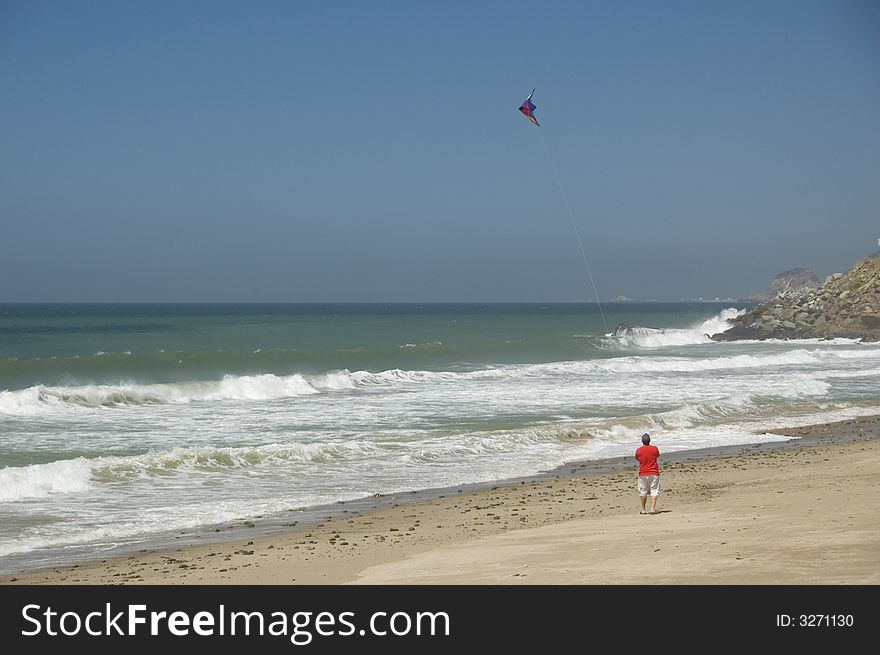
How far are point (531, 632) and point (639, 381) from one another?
2815cm

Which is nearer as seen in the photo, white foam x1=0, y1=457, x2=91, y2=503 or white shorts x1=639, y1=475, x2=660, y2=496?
white shorts x1=639, y1=475, x2=660, y2=496

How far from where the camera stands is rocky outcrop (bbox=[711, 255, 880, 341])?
57.0 m

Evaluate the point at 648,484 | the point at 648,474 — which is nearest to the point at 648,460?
the point at 648,474

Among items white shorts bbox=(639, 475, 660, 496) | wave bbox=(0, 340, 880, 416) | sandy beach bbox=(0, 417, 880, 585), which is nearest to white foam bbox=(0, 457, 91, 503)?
sandy beach bbox=(0, 417, 880, 585)

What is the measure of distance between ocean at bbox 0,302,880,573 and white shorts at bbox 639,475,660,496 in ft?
13.3

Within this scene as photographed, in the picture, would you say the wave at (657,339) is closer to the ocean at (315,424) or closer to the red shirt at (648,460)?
the ocean at (315,424)

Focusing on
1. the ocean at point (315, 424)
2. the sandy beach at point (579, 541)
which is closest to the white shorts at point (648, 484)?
the sandy beach at point (579, 541)

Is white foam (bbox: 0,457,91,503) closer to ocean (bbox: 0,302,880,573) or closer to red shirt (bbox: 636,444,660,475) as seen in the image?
ocean (bbox: 0,302,880,573)

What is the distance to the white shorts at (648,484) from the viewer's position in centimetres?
1138

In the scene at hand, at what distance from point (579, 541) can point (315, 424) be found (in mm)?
13202

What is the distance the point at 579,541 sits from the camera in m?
9.27

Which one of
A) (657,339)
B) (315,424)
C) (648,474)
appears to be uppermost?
(657,339)

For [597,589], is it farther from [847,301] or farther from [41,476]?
[847,301]

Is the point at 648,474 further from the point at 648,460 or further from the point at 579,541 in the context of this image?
the point at 579,541
